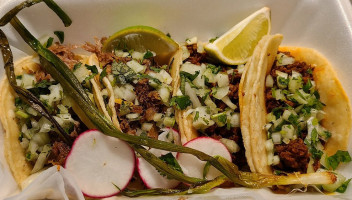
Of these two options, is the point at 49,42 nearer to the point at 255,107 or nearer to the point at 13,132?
the point at 13,132

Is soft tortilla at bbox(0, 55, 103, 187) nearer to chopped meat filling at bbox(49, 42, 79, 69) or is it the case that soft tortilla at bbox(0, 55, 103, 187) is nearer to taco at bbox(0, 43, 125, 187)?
taco at bbox(0, 43, 125, 187)

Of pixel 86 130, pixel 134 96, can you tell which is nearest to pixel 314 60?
pixel 134 96

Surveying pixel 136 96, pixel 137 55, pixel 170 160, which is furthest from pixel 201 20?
pixel 170 160

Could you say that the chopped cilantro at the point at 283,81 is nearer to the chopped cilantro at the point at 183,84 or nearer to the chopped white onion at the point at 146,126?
the chopped cilantro at the point at 183,84

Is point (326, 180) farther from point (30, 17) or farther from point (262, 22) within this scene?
point (30, 17)

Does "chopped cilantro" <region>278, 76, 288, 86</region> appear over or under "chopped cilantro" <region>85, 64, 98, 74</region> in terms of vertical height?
over

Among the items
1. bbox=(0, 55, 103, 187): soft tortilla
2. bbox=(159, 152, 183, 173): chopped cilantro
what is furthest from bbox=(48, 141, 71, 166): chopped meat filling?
bbox=(159, 152, 183, 173): chopped cilantro
